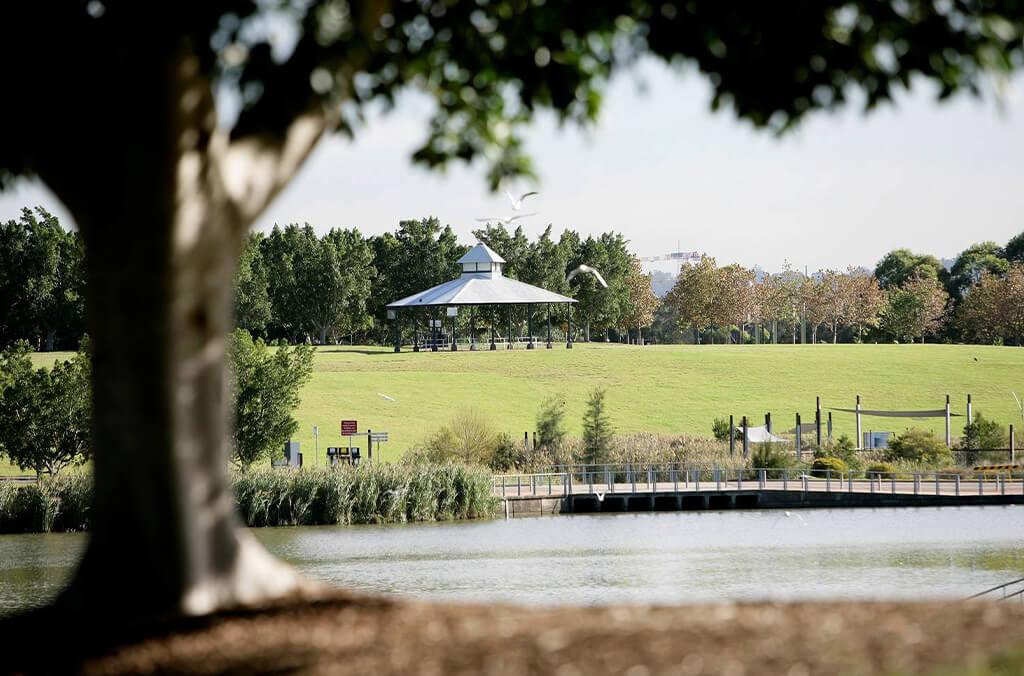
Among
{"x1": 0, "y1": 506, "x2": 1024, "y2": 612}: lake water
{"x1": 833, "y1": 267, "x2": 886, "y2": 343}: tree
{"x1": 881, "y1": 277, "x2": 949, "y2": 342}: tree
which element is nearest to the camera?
{"x1": 0, "y1": 506, "x2": 1024, "y2": 612}: lake water

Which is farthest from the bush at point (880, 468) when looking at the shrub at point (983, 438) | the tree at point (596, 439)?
the tree at point (596, 439)

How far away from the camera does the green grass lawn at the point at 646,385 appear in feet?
219

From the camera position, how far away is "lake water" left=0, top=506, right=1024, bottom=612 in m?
27.6

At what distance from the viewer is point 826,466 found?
2013 inches

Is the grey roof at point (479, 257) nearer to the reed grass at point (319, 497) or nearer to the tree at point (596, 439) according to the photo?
the tree at point (596, 439)

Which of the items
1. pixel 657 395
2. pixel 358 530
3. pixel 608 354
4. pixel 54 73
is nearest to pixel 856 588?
pixel 358 530

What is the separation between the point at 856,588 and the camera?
2697cm

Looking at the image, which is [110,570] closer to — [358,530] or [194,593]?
[194,593]

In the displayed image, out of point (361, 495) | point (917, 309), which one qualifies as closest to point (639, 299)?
point (917, 309)

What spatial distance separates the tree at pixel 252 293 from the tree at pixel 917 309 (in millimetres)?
50565

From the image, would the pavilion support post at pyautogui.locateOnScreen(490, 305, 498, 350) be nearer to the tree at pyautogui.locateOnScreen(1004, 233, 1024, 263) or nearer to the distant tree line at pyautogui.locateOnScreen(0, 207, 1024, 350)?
the distant tree line at pyautogui.locateOnScreen(0, 207, 1024, 350)

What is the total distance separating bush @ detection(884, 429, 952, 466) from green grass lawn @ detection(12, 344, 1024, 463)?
36.7ft

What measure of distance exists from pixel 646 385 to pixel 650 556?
4362 centimetres

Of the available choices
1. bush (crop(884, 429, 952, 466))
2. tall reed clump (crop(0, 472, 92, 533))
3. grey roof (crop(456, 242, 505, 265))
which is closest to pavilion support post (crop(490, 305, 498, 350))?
grey roof (crop(456, 242, 505, 265))
